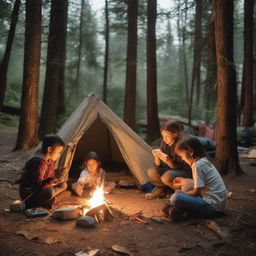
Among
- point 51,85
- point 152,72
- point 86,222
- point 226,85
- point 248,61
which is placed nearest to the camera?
point 86,222

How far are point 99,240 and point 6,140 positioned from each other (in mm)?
10010

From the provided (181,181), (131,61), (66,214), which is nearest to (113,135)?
(181,181)

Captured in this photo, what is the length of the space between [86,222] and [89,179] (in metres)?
1.76

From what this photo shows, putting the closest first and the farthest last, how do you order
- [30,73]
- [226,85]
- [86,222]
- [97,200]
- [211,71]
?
[86,222] < [97,200] < [226,85] < [30,73] < [211,71]

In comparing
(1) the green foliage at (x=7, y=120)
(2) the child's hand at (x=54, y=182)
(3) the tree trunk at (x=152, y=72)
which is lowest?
(2) the child's hand at (x=54, y=182)

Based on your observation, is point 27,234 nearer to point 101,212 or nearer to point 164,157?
point 101,212

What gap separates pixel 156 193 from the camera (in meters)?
5.14

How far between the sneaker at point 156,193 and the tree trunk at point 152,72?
6214 millimetres

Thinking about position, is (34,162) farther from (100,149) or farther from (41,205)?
(100,149)

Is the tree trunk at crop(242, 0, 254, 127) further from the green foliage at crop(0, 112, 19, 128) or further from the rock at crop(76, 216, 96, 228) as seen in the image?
the green foliage at crop(0, 112, 19, 128)

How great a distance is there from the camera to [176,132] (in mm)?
4859

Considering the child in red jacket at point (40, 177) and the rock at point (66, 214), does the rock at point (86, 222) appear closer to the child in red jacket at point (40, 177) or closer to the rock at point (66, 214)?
the rock at point (66, 214)

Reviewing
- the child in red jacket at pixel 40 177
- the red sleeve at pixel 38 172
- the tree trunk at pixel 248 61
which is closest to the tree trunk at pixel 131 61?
the tree trunk at pixel 248 61

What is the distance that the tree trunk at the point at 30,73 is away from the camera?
877 cm
